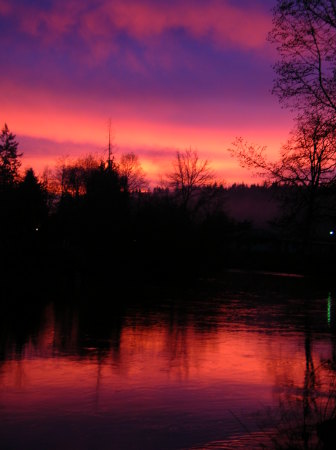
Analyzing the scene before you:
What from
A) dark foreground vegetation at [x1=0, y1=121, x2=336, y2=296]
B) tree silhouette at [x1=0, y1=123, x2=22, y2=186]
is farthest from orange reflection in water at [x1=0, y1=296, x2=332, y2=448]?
tree silhouette at [x1=0, y1=123, x2=22, y2=186]

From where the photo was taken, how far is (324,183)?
644 inches

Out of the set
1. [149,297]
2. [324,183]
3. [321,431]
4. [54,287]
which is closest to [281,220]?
[324,183]

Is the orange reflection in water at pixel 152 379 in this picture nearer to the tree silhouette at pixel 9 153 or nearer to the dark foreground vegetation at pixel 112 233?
the dark foreground vegetation at pixel 112 233

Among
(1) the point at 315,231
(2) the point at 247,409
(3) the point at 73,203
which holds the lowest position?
(2) the point at 247,409

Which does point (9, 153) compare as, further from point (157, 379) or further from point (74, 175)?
point (157, 379)

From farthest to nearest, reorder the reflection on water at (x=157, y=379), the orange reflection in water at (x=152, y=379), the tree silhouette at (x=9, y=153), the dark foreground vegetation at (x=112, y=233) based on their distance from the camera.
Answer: the tree silhouette at (x=9, y=153), the dark foreground vegetation at (x=112, y=233), the orange reflection in water at (x=152, y=379), the reflection on water at (x=157, y=379)

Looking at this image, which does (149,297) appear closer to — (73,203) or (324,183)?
(324,183)

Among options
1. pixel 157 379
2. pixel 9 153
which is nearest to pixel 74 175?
pixel 9 153

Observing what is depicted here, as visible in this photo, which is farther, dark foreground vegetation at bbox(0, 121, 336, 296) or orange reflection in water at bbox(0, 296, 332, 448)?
dark foreground vegetation at bbox(0, 121, 336, 296)

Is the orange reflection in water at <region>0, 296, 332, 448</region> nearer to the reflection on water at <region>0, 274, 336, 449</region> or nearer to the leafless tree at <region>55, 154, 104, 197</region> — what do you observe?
the reflection on water at <region>0, 274, 336, 449</region>

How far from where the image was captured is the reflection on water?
9.80 meters

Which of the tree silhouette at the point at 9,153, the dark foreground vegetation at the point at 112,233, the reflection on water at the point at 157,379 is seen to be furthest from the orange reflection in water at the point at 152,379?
the tree silhouette at the point at 9,153

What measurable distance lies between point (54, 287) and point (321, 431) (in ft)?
108

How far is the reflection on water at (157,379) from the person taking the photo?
9805 mm
